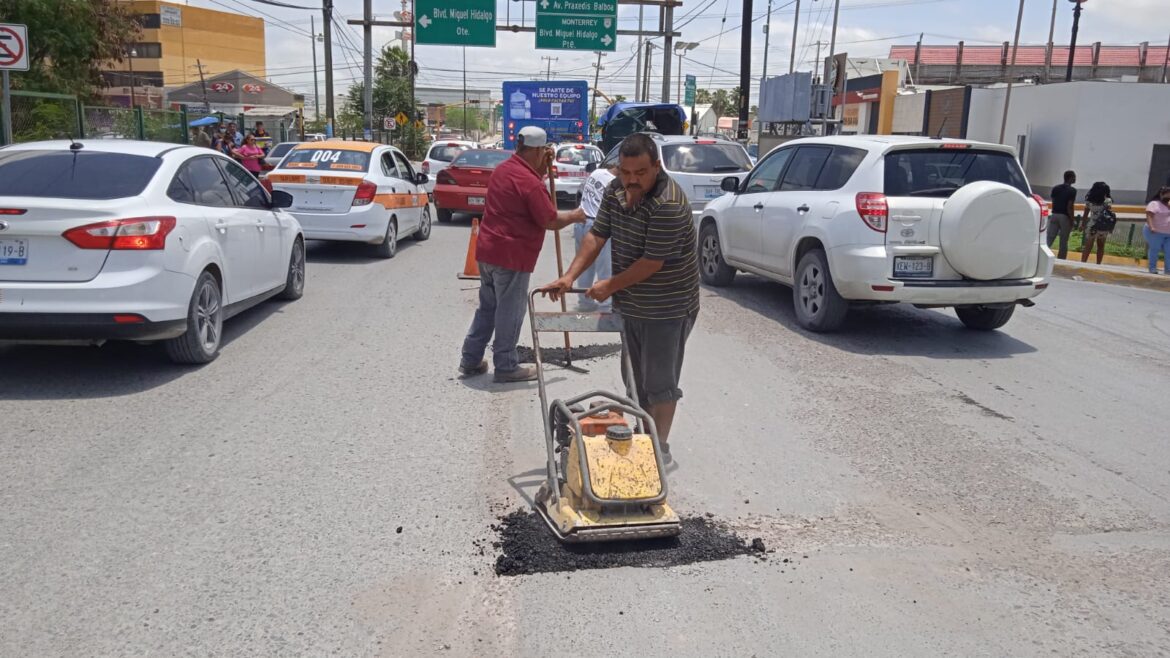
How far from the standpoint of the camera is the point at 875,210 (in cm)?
804

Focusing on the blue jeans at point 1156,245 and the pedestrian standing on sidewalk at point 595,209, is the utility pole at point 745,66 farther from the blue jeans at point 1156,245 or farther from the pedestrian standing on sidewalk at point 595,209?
the pedestrian standing on sidewalk at point 595,209

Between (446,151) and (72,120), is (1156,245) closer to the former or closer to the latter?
(446,151)

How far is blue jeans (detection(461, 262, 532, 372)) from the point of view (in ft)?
22.2

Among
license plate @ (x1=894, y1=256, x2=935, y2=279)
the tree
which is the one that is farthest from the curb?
the tree

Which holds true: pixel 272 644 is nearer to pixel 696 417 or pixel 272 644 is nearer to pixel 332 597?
pixel 332 597

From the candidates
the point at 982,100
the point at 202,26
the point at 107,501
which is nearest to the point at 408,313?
the point at 107,501

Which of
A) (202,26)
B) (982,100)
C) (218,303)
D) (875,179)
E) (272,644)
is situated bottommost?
(272,644)

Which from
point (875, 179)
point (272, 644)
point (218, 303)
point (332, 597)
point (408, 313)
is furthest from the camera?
point (408, 313)

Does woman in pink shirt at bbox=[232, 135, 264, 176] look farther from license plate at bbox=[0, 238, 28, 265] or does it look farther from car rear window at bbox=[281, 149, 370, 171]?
license plate at bbox=[0, 238, 28, 265]

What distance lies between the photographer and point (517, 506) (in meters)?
4.66

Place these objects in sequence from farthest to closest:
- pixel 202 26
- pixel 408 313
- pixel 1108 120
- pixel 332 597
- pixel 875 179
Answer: pixel 202 26
pixel 1108 120
pixel 408 313
pixel 875 179
pixel 332 597

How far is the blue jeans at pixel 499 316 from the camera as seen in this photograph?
6.77m

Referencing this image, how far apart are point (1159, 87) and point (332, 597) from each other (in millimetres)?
35622

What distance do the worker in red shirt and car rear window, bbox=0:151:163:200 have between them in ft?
8.28
